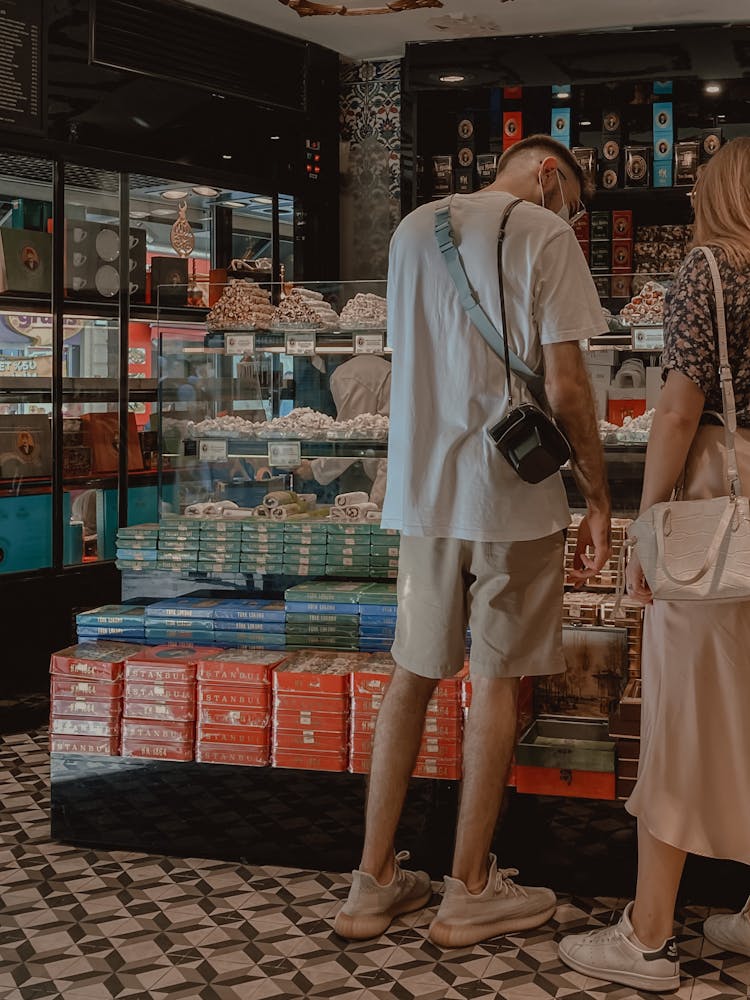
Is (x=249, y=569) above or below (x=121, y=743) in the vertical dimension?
above

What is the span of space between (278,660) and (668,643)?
45.7 inches

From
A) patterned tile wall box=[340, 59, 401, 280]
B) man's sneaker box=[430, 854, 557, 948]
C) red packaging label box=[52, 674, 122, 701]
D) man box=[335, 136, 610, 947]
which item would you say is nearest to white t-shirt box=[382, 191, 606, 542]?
man box=[335, 136, 610, 947]

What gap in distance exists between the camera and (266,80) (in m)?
5.40

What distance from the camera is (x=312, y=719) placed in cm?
295

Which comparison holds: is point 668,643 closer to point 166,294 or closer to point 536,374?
point 536,374

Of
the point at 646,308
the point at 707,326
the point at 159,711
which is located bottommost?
the point at 159,711

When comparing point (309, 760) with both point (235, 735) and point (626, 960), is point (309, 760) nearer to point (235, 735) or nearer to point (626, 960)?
point (235, 735)

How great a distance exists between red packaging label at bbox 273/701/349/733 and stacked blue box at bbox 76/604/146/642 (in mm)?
529

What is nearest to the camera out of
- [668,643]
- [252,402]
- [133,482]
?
[668,643]

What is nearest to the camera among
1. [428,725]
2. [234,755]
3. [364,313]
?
[428,725]

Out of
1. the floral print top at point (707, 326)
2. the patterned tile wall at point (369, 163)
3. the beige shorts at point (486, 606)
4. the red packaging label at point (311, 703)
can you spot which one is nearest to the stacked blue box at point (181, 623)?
the red packaging label at point (311, 703)

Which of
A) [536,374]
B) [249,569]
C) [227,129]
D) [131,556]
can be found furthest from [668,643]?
[227,129]

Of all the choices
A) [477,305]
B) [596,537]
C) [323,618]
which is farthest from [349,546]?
[477,305]

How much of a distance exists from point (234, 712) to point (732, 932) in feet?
4.25
